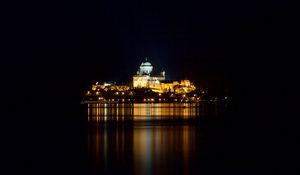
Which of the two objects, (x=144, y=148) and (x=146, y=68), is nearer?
(x=144, y=148)

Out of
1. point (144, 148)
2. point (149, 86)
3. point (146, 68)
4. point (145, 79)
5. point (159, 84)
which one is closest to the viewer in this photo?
point (144, 148)

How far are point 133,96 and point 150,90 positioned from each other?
211 inches

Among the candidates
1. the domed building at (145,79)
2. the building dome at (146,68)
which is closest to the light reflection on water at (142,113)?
the domed building at (145,79)

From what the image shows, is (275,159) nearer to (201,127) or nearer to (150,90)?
(201,127)

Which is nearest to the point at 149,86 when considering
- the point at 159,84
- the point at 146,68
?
the point at 159,84

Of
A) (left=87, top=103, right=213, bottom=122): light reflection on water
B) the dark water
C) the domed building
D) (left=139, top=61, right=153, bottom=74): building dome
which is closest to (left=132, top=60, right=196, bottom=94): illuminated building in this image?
the domed building

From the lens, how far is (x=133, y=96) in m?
86.2

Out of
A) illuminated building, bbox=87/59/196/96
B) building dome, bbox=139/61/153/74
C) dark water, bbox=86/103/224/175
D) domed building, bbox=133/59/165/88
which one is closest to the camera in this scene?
dark water, bbox=86/103/224/175

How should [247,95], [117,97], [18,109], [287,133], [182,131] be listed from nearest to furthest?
[287,133], [182,131], [18,109], [247,95], [117,97]

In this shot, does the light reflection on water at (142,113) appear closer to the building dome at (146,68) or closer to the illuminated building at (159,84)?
the illuminated building at (159,84)

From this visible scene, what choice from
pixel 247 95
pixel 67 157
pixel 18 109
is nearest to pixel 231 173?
pixel 67 157

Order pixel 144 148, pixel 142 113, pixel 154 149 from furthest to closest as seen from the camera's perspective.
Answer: pixel 142 113
pixel 144 148
pixel 154 149

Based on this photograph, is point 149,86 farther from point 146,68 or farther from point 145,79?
point 146,68

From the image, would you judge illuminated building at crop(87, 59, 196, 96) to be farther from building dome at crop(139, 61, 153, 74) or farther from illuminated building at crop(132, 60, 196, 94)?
building dome at crop(139, 61, 153, 74)
